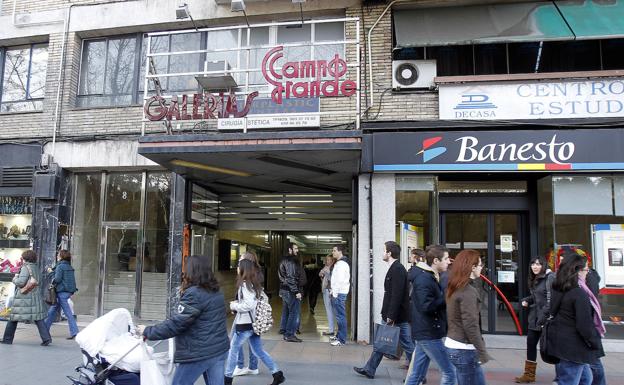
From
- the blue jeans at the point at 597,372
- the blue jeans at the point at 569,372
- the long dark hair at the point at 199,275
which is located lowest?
the blue jeans at the point at 597,372

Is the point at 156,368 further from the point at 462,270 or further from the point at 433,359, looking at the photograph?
the point at 462,270

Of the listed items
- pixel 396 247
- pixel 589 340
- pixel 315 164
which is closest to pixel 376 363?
pixel 396 247

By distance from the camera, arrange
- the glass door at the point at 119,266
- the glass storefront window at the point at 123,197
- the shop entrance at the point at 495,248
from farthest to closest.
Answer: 1. the glass storefront window at the point at 123,197
2. the glass door at the point at 119,266
3. the shop entrance at the point at 495,248

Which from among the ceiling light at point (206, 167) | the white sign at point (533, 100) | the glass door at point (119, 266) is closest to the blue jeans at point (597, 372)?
the white sign at point (533, 100)

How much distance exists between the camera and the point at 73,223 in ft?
36.4

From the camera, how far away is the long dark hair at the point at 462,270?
4.36m

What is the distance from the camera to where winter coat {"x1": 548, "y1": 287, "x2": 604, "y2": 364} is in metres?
4.55

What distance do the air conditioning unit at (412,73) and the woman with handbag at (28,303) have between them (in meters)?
7.27

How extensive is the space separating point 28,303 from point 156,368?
5.09 metres

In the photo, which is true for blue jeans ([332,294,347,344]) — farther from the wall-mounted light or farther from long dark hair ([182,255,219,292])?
the wall-mounted light

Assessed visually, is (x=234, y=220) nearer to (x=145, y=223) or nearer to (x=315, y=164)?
Result: (x=145, y=223)

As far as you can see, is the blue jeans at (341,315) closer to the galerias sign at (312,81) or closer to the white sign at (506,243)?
the white sign at (506,243)

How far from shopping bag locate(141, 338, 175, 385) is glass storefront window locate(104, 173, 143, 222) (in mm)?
7064

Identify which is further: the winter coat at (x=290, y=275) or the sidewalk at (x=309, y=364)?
the winter coat at (x=290, y=275)
